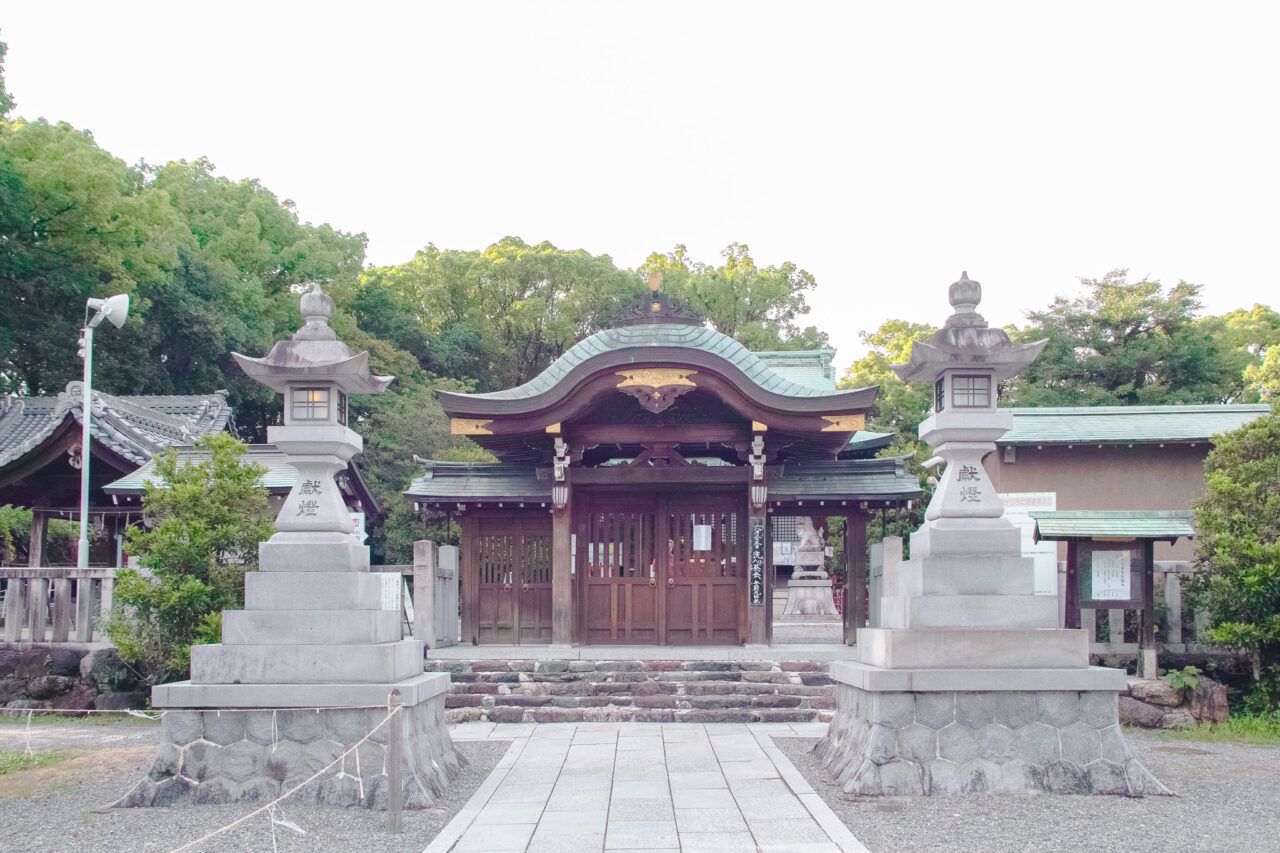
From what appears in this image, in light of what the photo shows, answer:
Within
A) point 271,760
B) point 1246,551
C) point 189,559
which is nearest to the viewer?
point 271,760

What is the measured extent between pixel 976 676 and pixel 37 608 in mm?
11724

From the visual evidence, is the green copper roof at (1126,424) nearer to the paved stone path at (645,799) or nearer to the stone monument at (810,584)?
the stone monument at (810,584)

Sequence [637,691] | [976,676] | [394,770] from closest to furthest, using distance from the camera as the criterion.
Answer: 1. [394,770]
2. [976,676]
3. [637,691]

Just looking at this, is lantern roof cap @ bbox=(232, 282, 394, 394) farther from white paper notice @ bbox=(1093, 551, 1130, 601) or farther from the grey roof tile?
the grey roof tile

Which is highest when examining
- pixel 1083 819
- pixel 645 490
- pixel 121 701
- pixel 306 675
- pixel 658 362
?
pixel 658 362

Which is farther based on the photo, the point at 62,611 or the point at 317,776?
the point at 62,611

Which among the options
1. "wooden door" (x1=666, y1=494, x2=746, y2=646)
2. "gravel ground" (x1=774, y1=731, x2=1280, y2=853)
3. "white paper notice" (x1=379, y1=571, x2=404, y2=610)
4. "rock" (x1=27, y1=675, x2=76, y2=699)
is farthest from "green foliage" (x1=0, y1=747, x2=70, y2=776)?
"wooden door" (x1=666, y1=494, x2=746, y2=646)

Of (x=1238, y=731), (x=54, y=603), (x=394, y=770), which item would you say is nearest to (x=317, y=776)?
(x=394, y=770)

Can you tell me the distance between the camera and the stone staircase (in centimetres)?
1145

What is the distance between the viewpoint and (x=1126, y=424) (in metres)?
19.0

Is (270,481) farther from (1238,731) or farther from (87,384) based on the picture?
(1238,731)

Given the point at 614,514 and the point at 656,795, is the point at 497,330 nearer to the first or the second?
the point at 614,514

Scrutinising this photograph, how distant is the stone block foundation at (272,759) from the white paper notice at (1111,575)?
25.6ft

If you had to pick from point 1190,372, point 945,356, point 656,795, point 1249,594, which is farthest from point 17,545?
point 1190,372
